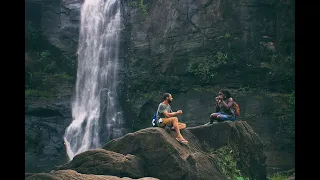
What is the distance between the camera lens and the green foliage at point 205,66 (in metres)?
16.8

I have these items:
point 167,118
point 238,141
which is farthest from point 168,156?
point 238,141

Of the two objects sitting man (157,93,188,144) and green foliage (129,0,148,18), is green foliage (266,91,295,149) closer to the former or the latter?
green foliage (129,0,148,18)

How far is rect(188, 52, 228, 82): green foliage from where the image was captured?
1681cm

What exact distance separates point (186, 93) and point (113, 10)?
5.46 meters

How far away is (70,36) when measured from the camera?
19.3 m

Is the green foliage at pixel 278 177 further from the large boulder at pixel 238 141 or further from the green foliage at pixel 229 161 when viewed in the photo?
the green foliage at pixel 229 161

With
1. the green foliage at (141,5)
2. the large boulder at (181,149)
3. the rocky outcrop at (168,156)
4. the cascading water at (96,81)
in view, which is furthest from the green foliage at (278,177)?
the green foliage at (141,5)

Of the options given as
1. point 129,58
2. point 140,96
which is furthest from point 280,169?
point 129,58

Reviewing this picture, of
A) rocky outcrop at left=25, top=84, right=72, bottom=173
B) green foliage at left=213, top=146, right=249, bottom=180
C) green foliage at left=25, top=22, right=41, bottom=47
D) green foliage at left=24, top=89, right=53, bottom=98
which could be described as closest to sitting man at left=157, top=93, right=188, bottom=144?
green foliage at left=213, top=146, right=249, bottom=180

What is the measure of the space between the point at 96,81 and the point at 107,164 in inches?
443

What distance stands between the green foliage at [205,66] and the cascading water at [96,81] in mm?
3637

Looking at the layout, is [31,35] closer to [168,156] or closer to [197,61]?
[197,61]

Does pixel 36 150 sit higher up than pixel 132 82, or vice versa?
pixel 132 82

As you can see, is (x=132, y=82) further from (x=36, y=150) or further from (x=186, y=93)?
(x=36, y=150)
